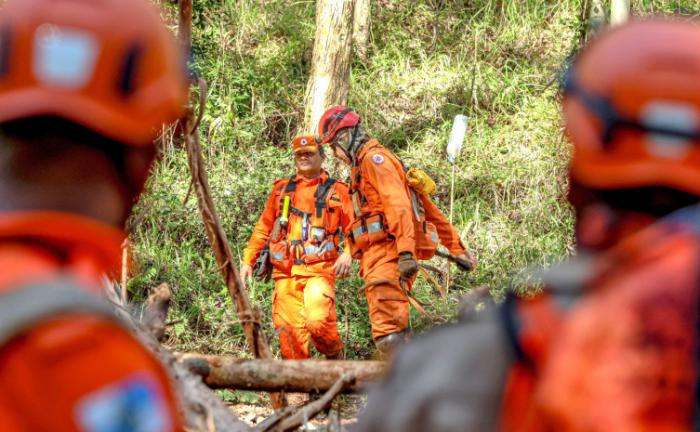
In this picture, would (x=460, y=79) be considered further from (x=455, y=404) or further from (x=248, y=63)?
(x=455, y=404)

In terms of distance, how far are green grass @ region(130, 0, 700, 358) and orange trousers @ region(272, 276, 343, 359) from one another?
1.17 meters

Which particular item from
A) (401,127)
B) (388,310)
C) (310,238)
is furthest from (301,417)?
(401,127)

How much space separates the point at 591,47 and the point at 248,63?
42.5 ft

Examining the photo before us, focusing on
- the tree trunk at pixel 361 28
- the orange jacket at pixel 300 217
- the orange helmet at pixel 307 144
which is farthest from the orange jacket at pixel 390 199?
the tree trunk at pixel 361 28

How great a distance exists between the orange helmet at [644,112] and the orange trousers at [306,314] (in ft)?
22.9

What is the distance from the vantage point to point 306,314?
27.7 feet

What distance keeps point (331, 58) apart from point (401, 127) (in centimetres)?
201

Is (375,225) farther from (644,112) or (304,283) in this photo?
(644,112)

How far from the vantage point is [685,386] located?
1052 millimetres

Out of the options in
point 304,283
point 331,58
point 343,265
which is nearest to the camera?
point 343,265

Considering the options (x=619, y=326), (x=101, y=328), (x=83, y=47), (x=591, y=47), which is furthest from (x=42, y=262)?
(x=591, y=47)

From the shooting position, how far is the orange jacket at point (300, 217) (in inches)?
334

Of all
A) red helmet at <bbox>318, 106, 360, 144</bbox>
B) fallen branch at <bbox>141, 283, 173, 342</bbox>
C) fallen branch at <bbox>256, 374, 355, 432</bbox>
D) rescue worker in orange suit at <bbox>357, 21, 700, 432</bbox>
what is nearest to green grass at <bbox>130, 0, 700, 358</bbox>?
red helmet at <bbox>318, 106, 360, 144</bbox>

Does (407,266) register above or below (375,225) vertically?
below
